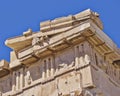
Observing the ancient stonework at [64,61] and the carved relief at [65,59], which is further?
the carved relief at [65,59]

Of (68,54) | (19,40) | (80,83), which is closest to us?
(80,83)

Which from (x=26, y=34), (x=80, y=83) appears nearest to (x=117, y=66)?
(x=80, y=83)

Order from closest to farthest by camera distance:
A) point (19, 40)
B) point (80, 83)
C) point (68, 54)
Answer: point (80, 83)
point (68, 54)
point (19, 40)

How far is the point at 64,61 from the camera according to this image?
11.5 m

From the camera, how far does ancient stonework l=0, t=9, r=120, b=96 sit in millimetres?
10930

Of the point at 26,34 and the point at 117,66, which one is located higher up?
the point at 26,34

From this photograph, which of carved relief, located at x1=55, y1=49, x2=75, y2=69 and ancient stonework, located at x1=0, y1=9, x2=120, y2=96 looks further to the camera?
carved relief, located at x1=55, y1=49, x2=75, y2=69

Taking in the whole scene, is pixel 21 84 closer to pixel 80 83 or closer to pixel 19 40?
pixel 19 40

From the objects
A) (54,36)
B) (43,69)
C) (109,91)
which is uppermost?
(54,36)

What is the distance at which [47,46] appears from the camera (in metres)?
11.7

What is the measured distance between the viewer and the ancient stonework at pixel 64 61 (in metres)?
10.9

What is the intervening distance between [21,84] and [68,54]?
65.8 inches

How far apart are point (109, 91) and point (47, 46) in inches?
81.8

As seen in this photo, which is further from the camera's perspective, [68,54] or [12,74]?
[12,74]
